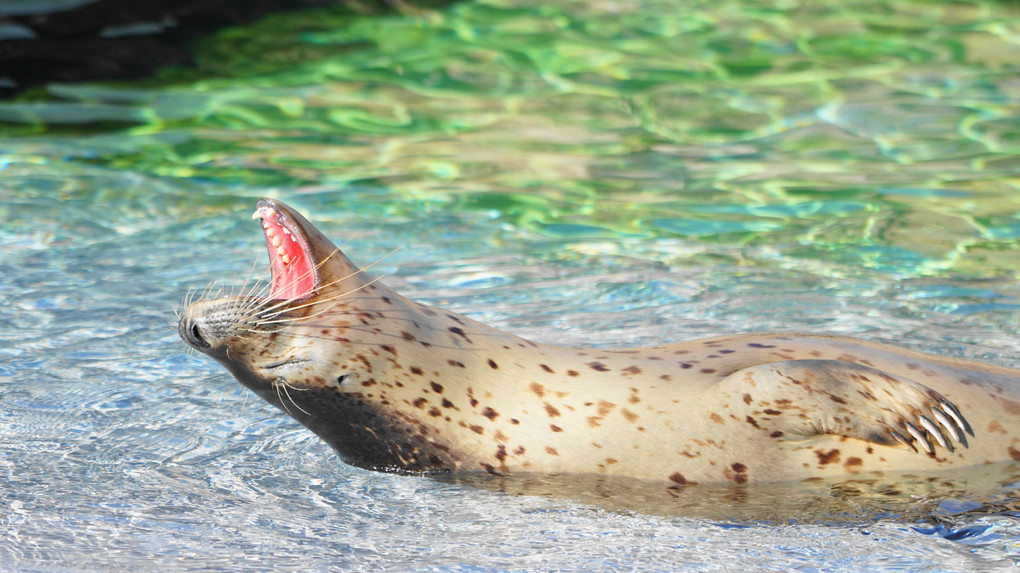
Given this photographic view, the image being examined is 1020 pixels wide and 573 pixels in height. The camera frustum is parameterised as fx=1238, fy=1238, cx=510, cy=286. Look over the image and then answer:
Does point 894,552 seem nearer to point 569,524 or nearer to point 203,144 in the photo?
point 569,524

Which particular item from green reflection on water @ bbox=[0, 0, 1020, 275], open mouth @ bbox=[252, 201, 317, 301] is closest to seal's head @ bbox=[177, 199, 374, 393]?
open mouth @ bbox=[252, 201, 317, 301]

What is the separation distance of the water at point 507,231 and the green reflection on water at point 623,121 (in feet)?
0.12

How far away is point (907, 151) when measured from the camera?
838 cm

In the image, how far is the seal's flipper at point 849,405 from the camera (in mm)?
3582

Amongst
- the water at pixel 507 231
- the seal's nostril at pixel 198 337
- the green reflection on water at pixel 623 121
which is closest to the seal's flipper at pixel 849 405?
the water at pixel 507 231

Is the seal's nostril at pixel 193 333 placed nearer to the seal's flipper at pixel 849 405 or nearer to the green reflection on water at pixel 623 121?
the seal's flipper at pixel 849 405

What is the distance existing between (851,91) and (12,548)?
26.1 ft

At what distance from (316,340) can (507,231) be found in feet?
11.3

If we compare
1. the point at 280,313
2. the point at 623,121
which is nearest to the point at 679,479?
the point at 280,313

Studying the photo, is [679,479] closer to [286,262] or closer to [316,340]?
[316,340]

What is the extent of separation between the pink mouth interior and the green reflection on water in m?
3.31

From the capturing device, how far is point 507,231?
704 cm

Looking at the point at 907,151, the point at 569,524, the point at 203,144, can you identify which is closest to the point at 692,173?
the point at 907,151

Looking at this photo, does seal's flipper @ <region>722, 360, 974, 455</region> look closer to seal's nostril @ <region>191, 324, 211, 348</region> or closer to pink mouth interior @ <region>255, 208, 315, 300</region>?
pink mouth interior @ <region>255, 208, 315, 300</region>
